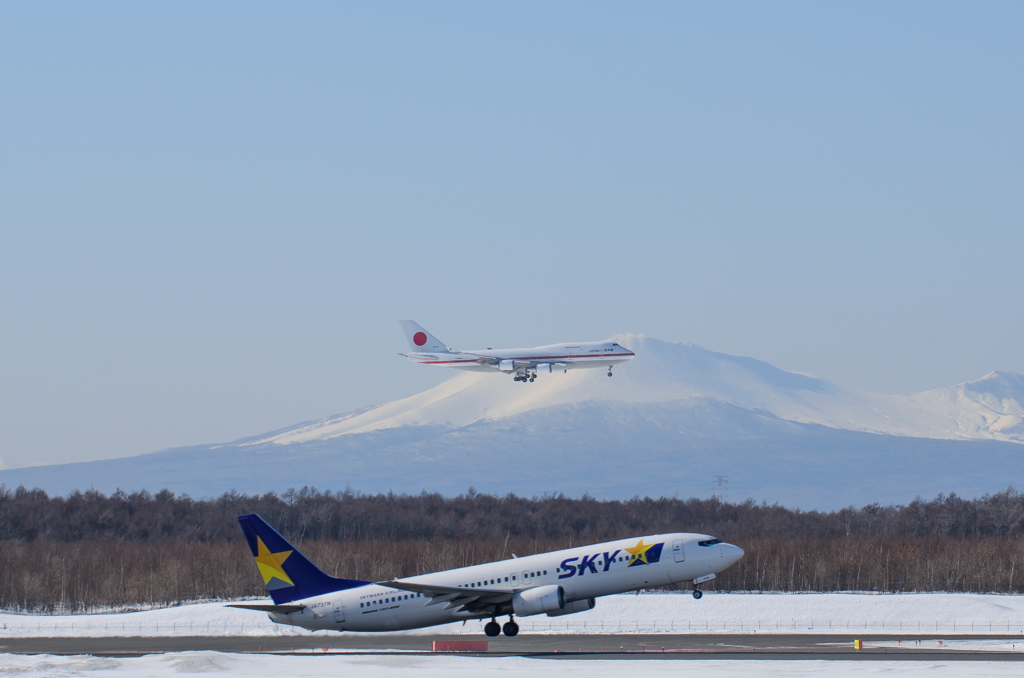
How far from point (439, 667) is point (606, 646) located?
516 inches

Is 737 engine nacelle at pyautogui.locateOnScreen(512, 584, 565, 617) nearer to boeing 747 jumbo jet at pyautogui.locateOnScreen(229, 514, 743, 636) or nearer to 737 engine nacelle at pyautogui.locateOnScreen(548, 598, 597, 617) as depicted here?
boeing 747 jumbo jet at pyautogui.locateOnScreen(229, 514, 743, 636)

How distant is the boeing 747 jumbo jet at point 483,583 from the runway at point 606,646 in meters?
1.52

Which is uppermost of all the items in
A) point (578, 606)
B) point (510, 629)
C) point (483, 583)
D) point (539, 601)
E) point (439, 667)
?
point (483, 583)

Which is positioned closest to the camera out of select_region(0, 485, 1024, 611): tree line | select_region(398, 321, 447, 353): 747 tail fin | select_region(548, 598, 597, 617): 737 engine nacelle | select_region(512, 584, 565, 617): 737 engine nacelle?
select_region(512, 584, 565, 617): 737 engine nacelle

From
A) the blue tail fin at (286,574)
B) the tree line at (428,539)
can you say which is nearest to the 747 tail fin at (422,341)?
the tree line at (428,539)

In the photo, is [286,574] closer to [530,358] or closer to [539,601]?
[539,601]

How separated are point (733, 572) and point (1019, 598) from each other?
23528 mm

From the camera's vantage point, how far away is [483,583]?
65.5m

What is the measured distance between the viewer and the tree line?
101 meters

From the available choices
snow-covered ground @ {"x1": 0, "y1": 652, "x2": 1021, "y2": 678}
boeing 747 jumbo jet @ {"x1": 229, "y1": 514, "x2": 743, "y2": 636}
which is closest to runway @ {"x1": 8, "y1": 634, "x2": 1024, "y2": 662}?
boeing 747 jumbo jet @ {"x1": 229, "y1": 514, "x2": 743, "y2": 636}

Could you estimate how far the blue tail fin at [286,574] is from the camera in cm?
6675

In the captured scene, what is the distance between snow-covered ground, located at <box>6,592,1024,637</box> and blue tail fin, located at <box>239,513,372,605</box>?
8.80 m

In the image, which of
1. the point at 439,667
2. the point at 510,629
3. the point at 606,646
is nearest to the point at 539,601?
the point at 606,646

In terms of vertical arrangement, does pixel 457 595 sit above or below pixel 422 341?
below
